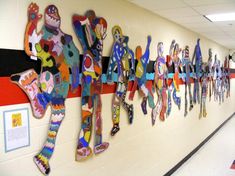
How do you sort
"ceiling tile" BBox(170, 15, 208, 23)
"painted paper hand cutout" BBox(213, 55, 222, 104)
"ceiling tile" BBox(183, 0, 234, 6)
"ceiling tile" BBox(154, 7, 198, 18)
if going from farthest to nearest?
1. "painted paper hand cutout" BBox(213, 55, 222, 104)
2. "ceiling tile" BBox(170, 15, 208, 23)
3. "ceiling tile" BBox(154, 7, 198, 18)
4. "ceiling tile" BBox(183, 0, 234, 6)

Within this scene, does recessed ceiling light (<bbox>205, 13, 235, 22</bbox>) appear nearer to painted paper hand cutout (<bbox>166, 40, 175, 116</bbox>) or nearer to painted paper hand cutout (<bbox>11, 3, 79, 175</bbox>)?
painted paper hand cutout (<bbox>166, 40, 175, 116</bbox>)

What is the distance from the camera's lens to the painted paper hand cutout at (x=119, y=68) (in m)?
2.87

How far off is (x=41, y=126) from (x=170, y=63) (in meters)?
2.81

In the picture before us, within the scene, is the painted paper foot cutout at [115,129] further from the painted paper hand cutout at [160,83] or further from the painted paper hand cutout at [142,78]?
the painted paper hand cutout at [160,83]

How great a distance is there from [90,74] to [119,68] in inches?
20.7

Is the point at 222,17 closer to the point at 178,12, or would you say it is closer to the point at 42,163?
the point at 178,12

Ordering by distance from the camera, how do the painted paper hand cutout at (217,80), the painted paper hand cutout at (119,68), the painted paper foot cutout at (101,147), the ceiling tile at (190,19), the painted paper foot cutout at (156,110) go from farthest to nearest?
the painted paper hand cutout at (217,80) → the ceiling tile at (190,19) → the painted paper foot cutout at (156,110) → the painted paper hand cutout at (119,68) → the painted paper foot cutout at (101,147)

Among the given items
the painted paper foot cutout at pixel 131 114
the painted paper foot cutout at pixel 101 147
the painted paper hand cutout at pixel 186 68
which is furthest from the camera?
the painted paper hand cutout at pixel 186 68

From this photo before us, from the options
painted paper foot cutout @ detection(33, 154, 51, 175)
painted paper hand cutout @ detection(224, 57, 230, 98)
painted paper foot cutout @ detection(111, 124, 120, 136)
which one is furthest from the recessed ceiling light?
painted paper hand cutout @ detection(224, 57, 230, 98)

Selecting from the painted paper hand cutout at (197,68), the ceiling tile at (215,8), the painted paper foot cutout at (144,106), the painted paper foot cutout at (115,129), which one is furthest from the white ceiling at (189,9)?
the painted paper foot cutout at (115,129)

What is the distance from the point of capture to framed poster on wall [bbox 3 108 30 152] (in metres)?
1.78

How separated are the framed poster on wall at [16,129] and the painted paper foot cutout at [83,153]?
24.3 inches

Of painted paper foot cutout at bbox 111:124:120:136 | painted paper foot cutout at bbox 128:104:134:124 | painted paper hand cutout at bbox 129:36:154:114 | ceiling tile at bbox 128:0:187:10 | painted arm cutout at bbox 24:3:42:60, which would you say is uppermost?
ceiling tile at bbox 128:0:187:10

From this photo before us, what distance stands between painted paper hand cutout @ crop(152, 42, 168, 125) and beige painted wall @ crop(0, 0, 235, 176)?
0.14 m
